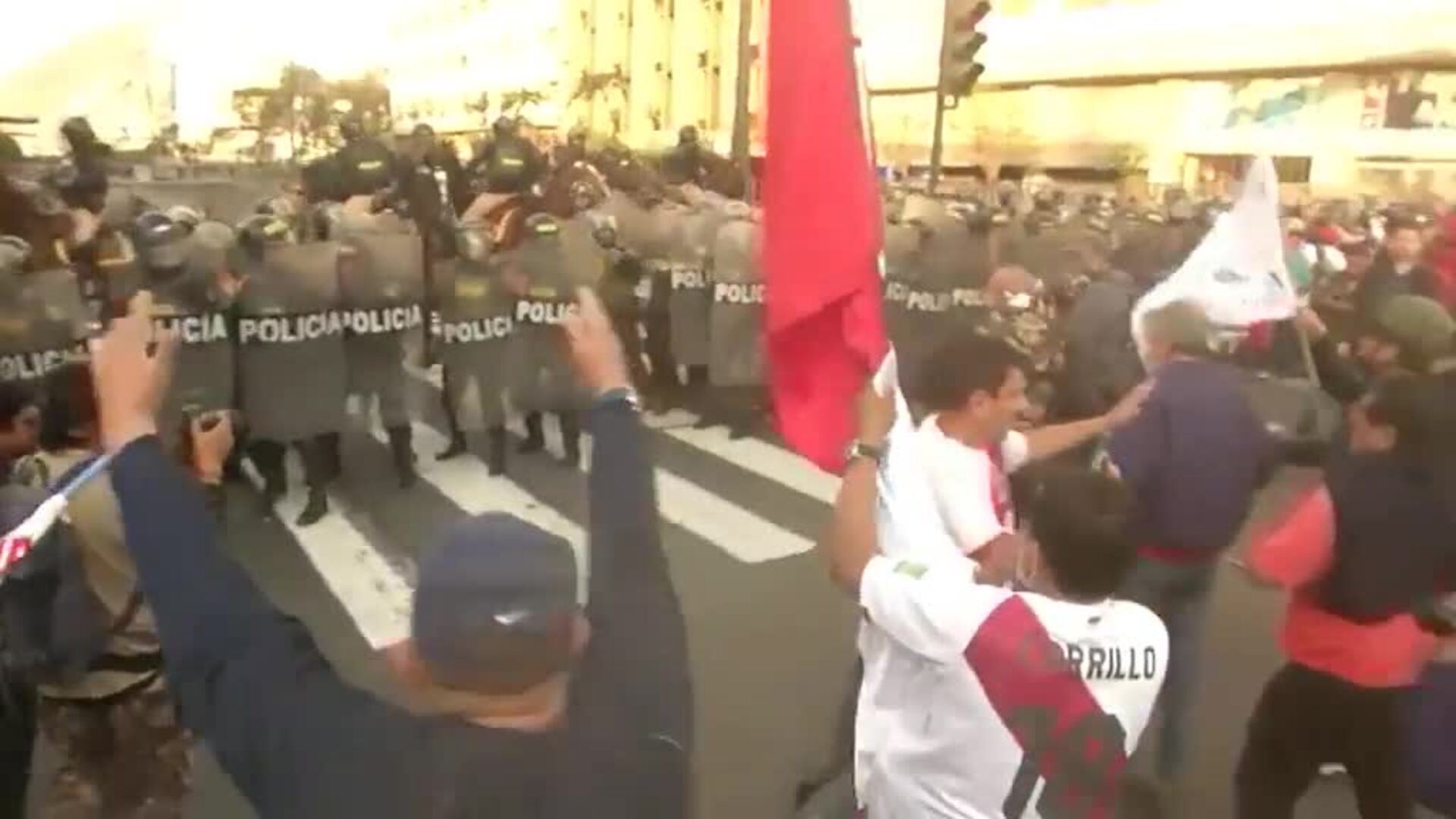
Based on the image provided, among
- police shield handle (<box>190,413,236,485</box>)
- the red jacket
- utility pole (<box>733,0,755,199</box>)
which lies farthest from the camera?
the red jacket

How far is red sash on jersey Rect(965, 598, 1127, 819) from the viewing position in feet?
5.74

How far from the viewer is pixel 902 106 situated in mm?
4051

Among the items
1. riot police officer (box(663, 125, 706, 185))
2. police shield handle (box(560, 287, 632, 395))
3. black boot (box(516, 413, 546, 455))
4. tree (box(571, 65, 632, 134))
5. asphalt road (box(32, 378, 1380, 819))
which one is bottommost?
asphalt road (box(32, 378, 1380, 819))

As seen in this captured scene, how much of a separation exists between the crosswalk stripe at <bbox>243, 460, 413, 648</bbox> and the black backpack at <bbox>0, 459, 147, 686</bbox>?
100 centimetres

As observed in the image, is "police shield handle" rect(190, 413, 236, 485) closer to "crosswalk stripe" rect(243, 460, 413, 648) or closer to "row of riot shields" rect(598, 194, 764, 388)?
A: "crosswalk stripe" rect(243, 460, 413, 648)

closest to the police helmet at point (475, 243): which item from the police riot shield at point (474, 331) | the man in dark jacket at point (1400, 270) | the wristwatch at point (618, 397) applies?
the police riot shield at point (474, 331)

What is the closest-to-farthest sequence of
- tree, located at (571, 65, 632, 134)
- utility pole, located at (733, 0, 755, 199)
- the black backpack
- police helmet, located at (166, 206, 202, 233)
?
the black backpack < police helmet, located at (166, 206, 202, 233) < utility pole, located at (733, 0, 755, 199) < tree, located at (571, 65, 632, 134)

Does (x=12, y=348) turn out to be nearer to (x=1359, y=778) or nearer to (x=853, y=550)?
(x=853, y=550)

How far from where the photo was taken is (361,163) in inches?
135

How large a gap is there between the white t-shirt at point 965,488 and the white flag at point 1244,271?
115 cm

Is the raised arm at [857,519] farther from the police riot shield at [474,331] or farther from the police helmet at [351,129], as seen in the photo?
the police helmet at [351,129]

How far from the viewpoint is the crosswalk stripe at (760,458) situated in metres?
4.09

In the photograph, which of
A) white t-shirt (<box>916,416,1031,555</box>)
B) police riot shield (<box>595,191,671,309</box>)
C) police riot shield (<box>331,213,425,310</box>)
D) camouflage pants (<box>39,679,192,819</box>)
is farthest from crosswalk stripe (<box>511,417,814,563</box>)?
camouflage pants (<box>39,679,192,819</box>)

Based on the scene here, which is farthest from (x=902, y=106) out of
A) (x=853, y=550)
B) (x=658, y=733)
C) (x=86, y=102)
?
(x=658, y=733)
